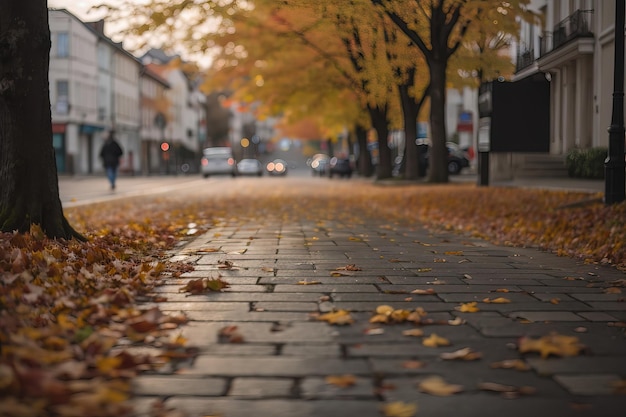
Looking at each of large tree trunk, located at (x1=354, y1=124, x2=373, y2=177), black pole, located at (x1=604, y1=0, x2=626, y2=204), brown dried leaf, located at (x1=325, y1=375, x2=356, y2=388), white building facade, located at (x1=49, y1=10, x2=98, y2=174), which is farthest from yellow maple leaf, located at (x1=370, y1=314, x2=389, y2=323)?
white building facade, located at (x1=49, y1=10, x2=98, y2=174)

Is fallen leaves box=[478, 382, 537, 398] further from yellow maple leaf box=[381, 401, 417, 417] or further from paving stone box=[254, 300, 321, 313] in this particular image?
paving stone box=[254, 300, 321, 313]

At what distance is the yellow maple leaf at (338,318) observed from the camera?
205 inches

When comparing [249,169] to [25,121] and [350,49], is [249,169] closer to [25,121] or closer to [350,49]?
[350,49]

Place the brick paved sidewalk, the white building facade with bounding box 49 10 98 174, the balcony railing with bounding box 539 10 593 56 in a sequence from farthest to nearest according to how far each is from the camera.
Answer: the white building facade with bounding box 49 10 98 174 → the balcony railing with bounding box 539 10 593 56 → the brick paved sidewalk

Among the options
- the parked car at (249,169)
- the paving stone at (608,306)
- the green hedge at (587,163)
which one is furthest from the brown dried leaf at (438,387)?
the parked car at (249,169)

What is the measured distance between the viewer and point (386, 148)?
38.3 meters

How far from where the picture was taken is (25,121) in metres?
8.58

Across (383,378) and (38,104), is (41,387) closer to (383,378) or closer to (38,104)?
(383,378)

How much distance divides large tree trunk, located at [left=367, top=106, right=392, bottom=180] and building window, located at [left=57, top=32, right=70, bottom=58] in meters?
32.1

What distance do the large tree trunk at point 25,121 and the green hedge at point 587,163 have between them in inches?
Answer: 792

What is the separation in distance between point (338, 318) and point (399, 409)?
71.4 inches

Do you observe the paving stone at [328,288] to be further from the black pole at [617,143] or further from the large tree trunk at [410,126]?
the large tree trunk at [410,126]

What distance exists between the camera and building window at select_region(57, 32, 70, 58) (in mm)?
61312

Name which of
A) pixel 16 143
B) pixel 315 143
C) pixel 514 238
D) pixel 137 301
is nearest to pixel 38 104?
pixel 16 143
